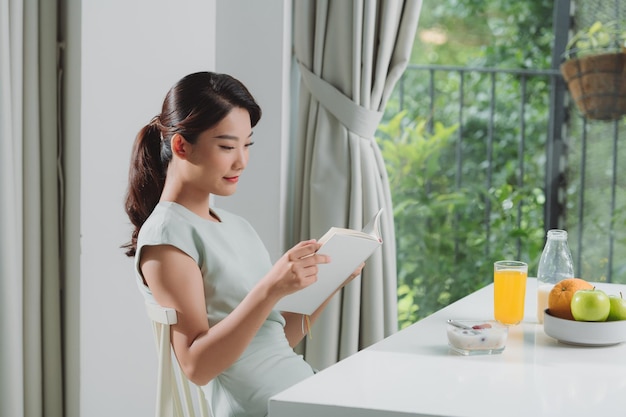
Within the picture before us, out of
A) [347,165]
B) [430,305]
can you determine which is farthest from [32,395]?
[430,305]

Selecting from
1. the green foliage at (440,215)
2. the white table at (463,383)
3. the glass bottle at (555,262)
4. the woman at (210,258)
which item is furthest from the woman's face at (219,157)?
the green foliage at (440,215)

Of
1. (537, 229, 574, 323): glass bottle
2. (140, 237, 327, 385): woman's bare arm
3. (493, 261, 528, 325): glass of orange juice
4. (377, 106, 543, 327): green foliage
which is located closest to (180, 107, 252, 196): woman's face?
(140, 237, 327, 385): woman's bare arm

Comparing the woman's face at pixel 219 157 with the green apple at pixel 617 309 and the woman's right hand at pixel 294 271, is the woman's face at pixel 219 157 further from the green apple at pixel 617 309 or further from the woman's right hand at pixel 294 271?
the green apple at pixel 617 309

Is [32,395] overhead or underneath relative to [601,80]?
underneath

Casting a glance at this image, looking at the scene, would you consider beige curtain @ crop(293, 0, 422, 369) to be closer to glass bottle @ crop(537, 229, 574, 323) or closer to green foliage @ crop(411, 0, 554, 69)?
glass bottle @ crop(537, 229, 574, 323)

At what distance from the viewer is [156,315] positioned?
58.7 inches

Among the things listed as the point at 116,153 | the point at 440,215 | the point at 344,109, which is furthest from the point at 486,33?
the point at 116,153

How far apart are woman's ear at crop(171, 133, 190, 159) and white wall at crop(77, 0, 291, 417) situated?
513mm

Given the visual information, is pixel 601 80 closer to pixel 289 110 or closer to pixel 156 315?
pixel 289 110

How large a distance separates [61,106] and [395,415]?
4.25ft

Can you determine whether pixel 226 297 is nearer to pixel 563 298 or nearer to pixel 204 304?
pixel 204 304

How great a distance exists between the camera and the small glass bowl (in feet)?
4.75

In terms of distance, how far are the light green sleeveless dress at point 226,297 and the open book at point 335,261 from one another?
11 centimetres

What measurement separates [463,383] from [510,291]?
49 centimetres
